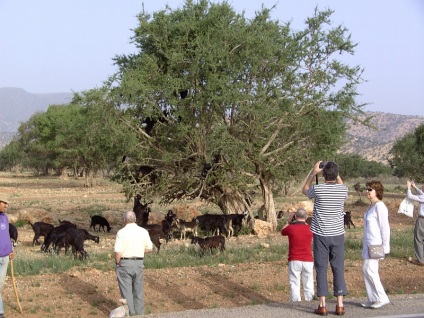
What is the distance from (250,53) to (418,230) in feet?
32.4

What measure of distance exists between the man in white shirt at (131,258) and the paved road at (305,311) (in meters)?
0.76

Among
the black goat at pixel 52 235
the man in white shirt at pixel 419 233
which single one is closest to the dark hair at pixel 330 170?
the man in white shirt at pixel 419 233

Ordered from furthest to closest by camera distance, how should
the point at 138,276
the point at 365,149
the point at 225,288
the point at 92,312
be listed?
the point at 365,149 → the point at 225,288 → the point at 92,312 → the point at 138,276

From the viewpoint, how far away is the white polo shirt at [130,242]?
391 inches

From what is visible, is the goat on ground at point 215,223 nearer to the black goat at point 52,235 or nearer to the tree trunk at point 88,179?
the black goat at point 52,235

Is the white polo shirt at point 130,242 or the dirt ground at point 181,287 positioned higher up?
the white polo shirt at point 130,242

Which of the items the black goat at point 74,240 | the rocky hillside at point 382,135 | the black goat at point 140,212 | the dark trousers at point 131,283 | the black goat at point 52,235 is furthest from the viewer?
the rocky hillside at point 382,135

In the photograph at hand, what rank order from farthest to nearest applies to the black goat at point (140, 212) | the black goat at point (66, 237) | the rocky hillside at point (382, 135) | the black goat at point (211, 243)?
1. the rocky hillside at point (382, 135)
2. the black goat at point (140, 212)
3. the black goat at point (66, 237)
4. the black goat at point (211, 243)

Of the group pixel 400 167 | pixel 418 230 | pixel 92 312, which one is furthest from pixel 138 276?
pixel 400 167

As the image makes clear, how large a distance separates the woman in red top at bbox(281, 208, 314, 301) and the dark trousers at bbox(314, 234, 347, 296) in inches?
23.7

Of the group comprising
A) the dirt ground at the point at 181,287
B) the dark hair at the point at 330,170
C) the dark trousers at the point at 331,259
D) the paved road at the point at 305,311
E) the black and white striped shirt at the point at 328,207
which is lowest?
the dirt ground at the point at 181,287

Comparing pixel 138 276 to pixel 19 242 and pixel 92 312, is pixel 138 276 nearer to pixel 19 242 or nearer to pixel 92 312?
pixel 92 312

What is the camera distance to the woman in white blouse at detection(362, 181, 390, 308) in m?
9.54

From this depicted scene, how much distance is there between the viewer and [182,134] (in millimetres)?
22953
